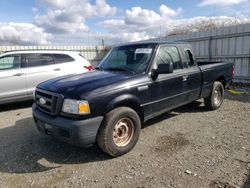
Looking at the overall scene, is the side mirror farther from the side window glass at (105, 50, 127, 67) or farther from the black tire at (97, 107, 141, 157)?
the black tire at (97, 107, 141, 157)

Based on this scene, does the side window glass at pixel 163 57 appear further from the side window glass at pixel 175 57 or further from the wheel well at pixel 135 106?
the wheel well at pixel 135 106

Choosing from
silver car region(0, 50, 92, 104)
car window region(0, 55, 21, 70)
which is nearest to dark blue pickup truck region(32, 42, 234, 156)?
silver car region(0, 50, 92, 104)

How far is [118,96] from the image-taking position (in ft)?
12.1

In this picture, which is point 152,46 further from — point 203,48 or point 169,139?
point 203,48

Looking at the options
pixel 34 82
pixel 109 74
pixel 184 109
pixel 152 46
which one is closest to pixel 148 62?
pixel 152 46

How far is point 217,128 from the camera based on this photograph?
4992 mm

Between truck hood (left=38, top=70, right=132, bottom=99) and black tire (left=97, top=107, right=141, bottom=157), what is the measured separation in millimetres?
488

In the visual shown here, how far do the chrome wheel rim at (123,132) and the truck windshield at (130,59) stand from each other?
37.2 inches

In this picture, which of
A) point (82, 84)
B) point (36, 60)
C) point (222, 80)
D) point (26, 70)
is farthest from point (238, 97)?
point (26, 70)

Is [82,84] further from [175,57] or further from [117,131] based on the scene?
[175,57]

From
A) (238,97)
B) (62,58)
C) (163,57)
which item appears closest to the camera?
(163,57)

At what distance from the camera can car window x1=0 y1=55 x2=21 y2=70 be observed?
6.89 meters

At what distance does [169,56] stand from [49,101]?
2633 millimetres

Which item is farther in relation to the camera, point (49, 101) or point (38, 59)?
point (38, 59)
